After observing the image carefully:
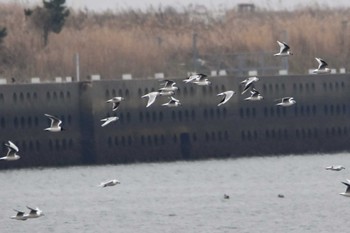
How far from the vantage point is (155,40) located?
11300 cm

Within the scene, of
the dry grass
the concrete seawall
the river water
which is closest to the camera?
the river water

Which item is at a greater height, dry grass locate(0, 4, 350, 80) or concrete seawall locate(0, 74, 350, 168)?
dry grass locate(0, 4, 350, 80)

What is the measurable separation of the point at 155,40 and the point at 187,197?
34.9 m

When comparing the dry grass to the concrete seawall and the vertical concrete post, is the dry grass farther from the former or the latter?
the vertical concrete post

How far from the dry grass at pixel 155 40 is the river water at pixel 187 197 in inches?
478

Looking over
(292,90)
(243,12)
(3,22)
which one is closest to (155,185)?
(292,90)

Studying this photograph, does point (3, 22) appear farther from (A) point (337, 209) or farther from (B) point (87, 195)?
(A) point (337, 209)

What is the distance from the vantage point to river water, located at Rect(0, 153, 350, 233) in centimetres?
6975

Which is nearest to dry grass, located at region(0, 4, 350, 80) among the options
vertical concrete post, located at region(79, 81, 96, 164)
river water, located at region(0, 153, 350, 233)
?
vertical concrete post, located at region(79, 81, 96, 164)

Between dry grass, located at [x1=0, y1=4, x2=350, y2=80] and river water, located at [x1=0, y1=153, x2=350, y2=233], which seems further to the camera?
dry grass, located at [x1=0, y1=4, x2=350, y2=80]

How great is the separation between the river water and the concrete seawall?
3.40 ft

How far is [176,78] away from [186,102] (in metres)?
1.58

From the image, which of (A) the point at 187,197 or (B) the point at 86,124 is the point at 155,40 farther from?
(A) the point at 187,197

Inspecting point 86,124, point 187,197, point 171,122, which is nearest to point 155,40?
point 171,122
